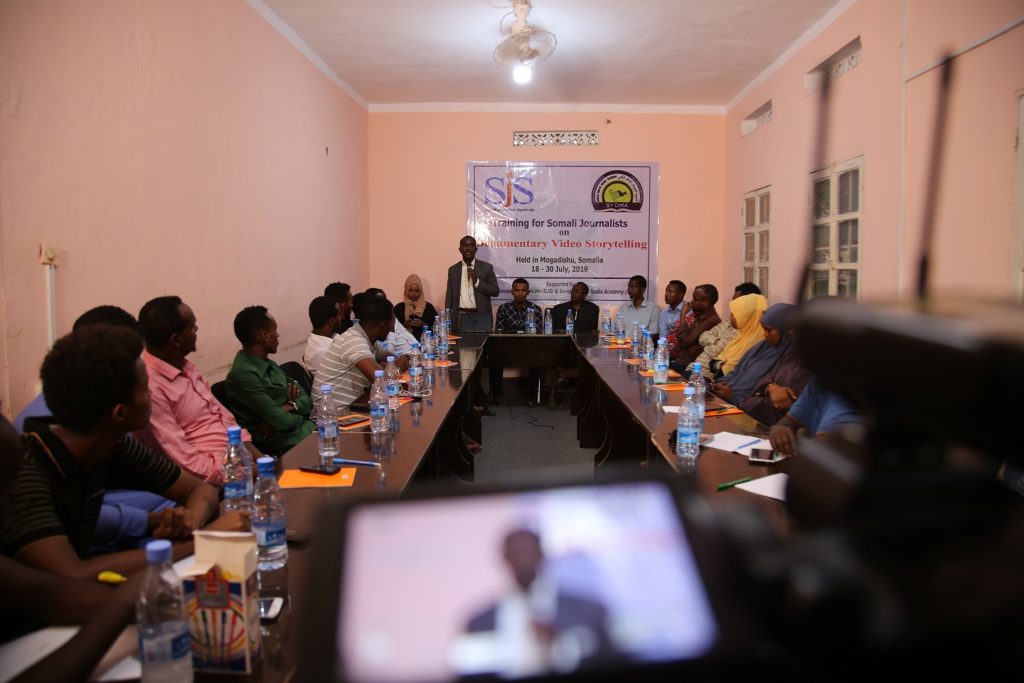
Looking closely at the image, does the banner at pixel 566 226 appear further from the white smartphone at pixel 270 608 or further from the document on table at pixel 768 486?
the white smartphone at pixel 270 608

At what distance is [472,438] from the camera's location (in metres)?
4.39

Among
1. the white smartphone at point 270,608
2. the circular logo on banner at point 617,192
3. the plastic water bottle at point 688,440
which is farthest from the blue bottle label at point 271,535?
the circular logo on banner at point 617,192

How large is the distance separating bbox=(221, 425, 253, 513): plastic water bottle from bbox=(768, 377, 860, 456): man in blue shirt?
5.20 feet

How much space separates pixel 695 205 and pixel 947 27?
385 centimetres

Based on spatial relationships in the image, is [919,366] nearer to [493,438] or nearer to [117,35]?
[117,35]

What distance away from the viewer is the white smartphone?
1.10 metres

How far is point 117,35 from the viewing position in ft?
9.07

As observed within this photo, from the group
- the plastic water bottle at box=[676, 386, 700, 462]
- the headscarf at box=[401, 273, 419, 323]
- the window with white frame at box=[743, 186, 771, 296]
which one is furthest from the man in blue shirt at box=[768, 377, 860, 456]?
the headscarf at box=[401, 273, 419, 323]

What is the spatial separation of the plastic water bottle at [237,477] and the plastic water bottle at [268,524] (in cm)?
31

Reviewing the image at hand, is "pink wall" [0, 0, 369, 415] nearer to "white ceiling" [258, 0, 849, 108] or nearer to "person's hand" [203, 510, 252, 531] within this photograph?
"white ceiling" [258, 0, 849, 108]

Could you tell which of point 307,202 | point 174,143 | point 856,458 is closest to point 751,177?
point 307,202

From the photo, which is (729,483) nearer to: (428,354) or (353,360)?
(353,360)

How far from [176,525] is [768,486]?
1525 mm

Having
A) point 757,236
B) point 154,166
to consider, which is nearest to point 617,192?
point 757,236
